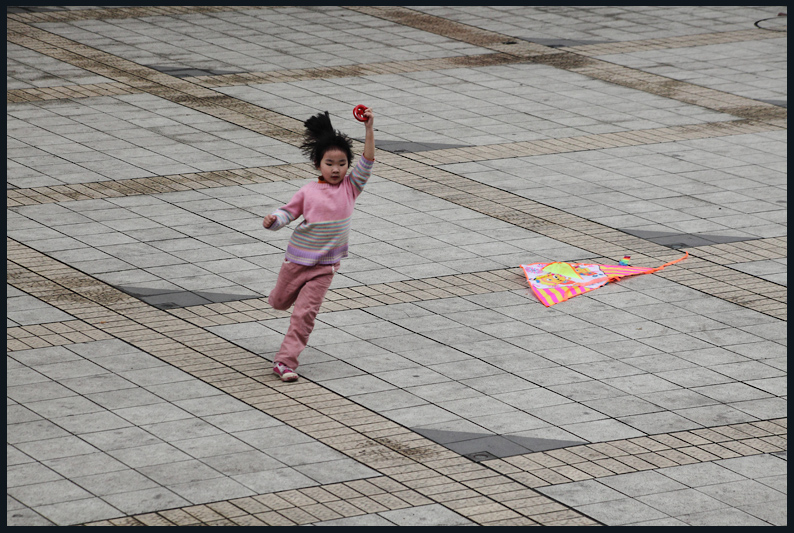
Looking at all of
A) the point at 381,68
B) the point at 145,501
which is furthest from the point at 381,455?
the point at 381,68

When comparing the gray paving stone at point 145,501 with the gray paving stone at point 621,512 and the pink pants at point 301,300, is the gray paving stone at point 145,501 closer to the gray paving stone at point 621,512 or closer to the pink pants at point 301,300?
the pink pants at point 301,300

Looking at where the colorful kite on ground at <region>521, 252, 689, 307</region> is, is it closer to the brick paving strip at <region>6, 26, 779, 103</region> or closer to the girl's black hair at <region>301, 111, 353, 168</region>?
the girl's black hair at <region>301, 111, 353, 168</region>

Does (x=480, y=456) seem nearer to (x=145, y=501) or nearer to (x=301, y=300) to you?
(x=301, y=300)

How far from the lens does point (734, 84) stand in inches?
655

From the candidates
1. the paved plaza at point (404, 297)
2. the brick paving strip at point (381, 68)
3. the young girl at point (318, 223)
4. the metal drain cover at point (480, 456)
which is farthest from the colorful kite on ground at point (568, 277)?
the brick paving strip at point (381, 68)

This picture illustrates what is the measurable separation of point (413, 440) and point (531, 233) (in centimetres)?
403

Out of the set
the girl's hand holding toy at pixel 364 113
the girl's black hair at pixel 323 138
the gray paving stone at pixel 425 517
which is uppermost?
the girl's hand holding toy at pixel 364 113

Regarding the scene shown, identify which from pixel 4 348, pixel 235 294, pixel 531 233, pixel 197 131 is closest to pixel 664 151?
pixel 531 233

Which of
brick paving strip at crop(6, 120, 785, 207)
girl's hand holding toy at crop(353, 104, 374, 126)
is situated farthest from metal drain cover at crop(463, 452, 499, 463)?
brick paving strip at crop(6, 120, 785, 207)

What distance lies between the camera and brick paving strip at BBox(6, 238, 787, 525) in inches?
251

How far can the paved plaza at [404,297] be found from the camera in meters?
6.73

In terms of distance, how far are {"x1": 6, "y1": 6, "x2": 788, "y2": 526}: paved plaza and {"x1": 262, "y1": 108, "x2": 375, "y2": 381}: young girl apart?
39 centimetres

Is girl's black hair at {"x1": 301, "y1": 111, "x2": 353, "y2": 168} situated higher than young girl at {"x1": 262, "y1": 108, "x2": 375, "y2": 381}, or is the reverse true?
girl's black hair at {"x1": 301, "y1": 111, "x2": 353, "y2": 168}

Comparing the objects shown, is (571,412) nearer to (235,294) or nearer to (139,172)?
(235,294)
